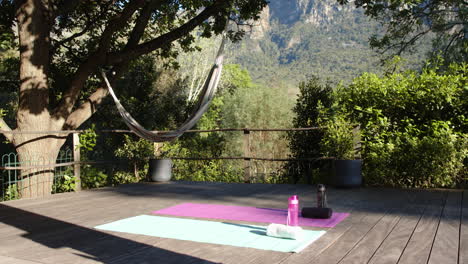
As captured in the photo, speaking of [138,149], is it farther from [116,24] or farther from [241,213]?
[241,213]

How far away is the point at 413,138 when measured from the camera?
521 cm

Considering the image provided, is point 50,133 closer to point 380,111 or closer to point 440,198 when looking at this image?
point 380,111

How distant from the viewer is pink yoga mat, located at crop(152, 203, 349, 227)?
3410 mm

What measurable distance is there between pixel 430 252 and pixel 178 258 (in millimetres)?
1545

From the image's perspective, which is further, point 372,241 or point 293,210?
point 293,210

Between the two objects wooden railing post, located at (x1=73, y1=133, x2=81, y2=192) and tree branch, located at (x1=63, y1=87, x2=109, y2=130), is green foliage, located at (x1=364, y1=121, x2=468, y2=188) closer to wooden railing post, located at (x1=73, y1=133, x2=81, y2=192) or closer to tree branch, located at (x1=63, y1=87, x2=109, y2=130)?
wooden railing post, located at (x1=73, y1=133, x2=81, y2=192)

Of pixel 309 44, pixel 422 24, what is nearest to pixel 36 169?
pixel 422 24

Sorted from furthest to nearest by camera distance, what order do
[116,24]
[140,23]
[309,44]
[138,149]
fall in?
[309,44] → [138,149] → [140,23] → [116,24]

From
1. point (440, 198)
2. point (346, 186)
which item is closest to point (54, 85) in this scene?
point (346, 186)

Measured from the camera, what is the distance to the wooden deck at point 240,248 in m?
2.42

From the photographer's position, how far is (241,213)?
12.5 feet

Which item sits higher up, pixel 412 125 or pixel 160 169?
pixel 412 125

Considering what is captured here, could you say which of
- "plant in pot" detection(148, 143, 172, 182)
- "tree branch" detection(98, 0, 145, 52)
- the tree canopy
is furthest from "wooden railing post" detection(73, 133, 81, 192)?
"tree branch" detection(98, 0, 145, 52)

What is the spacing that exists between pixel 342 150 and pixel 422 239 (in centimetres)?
281
